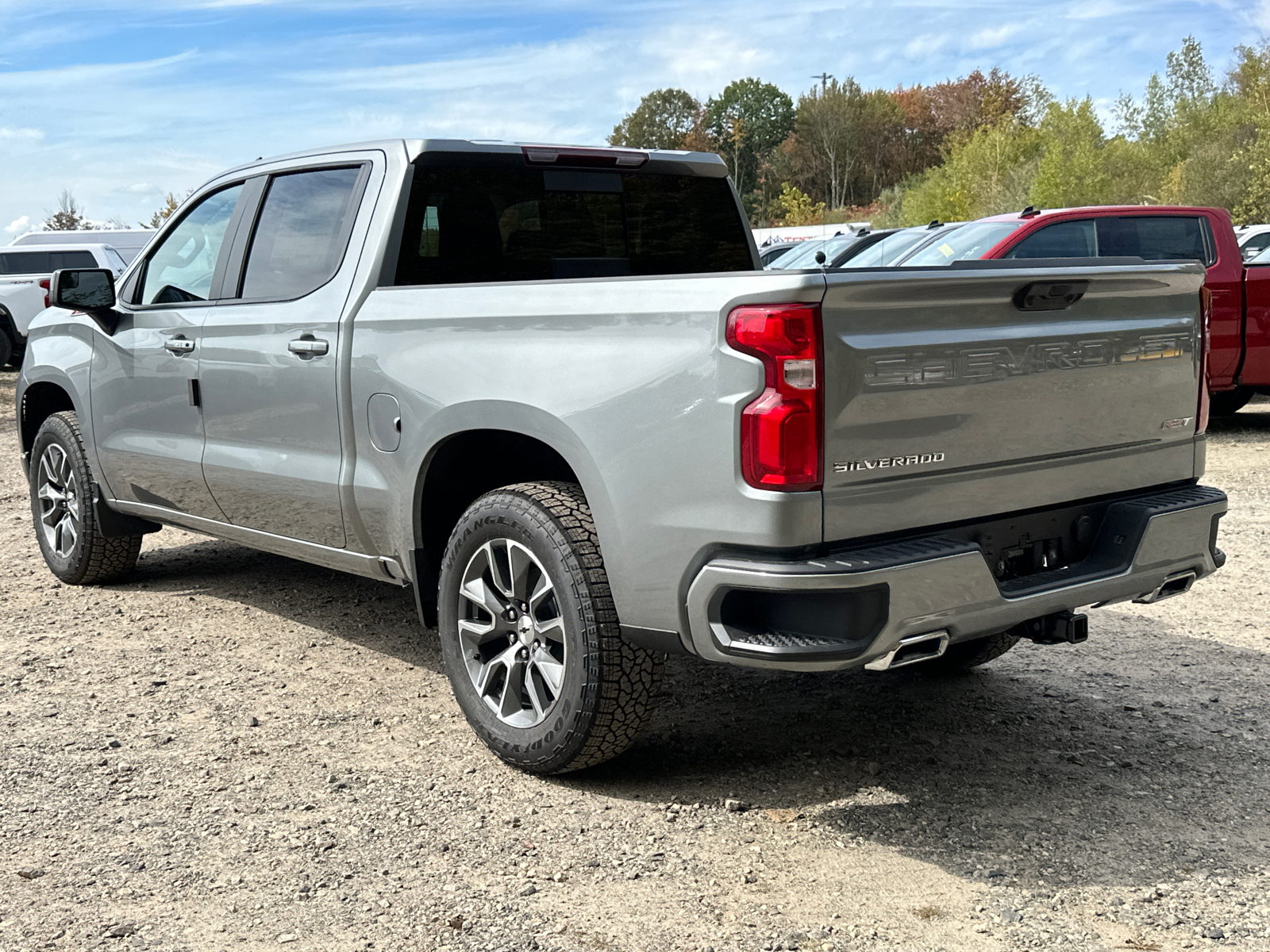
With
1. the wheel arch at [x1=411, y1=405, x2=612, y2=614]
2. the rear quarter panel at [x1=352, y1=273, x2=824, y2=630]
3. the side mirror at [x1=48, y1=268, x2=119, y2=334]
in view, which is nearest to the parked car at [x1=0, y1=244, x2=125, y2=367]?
the side mirror at [x1=48, y1=268, x2=119, y2=334]

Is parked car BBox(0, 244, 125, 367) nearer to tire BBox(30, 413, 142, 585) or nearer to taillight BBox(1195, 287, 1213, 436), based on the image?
tire BBox(30, 413, 142, 585)

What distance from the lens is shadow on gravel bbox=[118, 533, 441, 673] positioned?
17.6 ft

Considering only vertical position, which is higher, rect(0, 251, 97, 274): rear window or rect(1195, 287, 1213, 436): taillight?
rect(0, 251, 97, 274): rear window

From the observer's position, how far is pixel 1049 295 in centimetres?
338

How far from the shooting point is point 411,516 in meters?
4.07

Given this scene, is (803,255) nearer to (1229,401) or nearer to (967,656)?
(1229,401)

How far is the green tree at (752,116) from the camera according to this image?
109 m

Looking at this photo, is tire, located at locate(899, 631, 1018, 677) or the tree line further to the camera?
the tree line

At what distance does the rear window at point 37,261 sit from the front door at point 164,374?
18.0 metres

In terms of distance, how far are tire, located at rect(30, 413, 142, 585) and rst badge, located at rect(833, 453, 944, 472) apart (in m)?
4.35

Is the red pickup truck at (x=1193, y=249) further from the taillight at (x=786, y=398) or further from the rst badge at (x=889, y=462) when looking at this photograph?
the taillight at (x=786, y=398)

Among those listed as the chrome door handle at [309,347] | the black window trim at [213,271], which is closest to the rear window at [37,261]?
the black window trim at [213,271]

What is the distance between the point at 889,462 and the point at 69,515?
4.82 meters

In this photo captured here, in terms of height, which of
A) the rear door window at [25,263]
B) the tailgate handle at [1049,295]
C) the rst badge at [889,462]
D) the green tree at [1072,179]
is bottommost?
the rst badge at [889,462]
